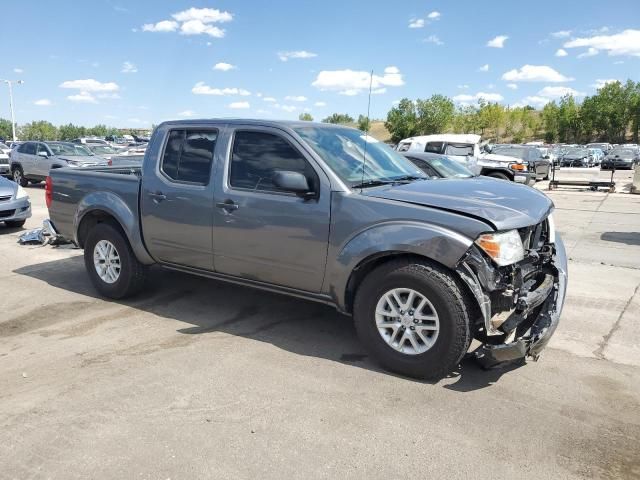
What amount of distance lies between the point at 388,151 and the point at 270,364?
7.88ft

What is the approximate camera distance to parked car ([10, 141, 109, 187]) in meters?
19.0

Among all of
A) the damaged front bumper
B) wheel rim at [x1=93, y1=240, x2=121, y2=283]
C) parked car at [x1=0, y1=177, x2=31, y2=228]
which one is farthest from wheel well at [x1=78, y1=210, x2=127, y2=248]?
parked car at [x1=0, y1=177, x2=31, y2=228]

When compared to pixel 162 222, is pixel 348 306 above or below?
below

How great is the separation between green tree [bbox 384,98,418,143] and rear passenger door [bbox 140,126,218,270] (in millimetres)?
94390

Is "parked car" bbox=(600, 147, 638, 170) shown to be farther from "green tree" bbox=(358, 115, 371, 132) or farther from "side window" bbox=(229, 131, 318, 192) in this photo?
"side window" bbox=(229, 131, 318, 192)

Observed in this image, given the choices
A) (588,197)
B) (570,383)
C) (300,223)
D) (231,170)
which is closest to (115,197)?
(231,170)

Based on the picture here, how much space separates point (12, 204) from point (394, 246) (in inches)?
345

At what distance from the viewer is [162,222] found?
5117 mm

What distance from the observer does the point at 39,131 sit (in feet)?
432

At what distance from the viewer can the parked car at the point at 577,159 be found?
39.1 meters

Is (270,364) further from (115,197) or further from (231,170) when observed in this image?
(115,197)

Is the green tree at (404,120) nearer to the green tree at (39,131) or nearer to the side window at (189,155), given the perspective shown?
the green tree at (39,131)

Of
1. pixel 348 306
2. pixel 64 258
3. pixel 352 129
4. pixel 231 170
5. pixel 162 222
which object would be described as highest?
pixel 352 129

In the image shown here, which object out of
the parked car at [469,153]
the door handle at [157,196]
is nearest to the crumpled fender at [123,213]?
the door handle at [157,196]
